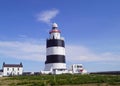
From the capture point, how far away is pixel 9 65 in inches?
3226

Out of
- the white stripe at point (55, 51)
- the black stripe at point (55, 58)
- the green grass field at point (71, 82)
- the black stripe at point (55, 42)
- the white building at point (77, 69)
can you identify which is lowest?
the green grass field at point (71, 82)

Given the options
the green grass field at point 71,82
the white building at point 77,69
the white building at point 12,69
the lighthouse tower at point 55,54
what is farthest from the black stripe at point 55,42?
the green grass field at point 71,82

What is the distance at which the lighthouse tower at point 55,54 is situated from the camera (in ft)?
203

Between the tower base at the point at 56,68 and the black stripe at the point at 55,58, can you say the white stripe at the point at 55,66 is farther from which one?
the black stripe at the point at 55,58

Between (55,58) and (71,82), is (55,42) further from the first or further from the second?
(71,82)

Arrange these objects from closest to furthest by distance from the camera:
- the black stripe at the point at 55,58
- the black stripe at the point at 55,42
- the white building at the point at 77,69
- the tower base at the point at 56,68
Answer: the black stripe at the point at 55,58 → the tower base at the point at 56,68 → the black stripe at the point at 55,42 → the white building at the point at 77,69

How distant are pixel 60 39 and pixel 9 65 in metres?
25.8

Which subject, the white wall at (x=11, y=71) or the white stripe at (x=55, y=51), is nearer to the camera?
the white stripe at (x=55, y=51)

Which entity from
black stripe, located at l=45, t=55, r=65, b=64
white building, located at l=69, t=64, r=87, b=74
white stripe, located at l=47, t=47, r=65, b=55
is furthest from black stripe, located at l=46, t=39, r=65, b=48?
white building, located at l=69, t=64, r=87, b=74

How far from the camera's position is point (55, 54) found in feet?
203

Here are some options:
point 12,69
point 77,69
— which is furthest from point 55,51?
point 12,69

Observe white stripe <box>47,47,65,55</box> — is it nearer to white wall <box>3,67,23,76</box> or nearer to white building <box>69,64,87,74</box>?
white building <box>69,64,87,74</box>

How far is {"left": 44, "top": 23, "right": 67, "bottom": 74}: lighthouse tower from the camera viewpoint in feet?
203

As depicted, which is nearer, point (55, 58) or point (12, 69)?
point (55, 58)
